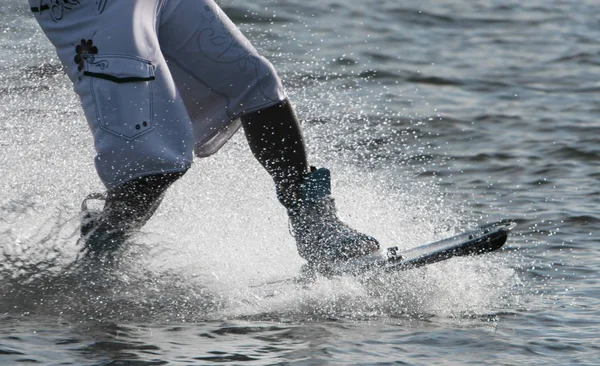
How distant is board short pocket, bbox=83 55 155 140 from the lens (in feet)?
12.7

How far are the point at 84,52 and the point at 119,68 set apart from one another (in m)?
0.16

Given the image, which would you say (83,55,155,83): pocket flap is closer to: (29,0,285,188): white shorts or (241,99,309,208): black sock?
(29,0,285,188): white shorts

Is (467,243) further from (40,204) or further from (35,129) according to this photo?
(35,129)

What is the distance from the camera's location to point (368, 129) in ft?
24.9

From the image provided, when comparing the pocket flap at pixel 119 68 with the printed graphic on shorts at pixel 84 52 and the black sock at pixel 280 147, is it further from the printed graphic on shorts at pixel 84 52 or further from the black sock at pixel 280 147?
the black sock at pixel 280 147

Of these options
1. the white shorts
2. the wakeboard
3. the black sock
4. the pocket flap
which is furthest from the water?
the pocket flap

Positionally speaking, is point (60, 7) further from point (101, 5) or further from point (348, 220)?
point (348, 220)

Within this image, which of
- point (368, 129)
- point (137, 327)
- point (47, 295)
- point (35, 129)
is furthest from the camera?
point (368, 129)

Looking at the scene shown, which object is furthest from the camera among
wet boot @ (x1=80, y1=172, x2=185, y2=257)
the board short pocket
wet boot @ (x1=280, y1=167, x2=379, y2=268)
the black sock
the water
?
the black sock

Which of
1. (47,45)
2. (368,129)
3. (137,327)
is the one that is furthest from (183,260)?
(47,45)

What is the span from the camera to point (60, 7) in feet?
13.0

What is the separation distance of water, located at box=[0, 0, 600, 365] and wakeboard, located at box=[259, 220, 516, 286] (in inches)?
2.4

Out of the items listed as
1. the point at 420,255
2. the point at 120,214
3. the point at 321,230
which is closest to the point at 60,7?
the point at 120,214

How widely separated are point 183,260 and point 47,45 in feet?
15.4
